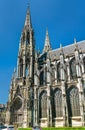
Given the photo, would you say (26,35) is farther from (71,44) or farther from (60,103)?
(60,103)

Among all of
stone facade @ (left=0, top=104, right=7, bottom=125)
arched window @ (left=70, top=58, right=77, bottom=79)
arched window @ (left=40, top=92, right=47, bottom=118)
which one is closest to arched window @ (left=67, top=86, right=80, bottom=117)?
arched window @ (left=70, top=58, right=77, bottom=79)

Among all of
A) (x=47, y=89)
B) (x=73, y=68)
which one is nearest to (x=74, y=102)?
(x=47, y=89)

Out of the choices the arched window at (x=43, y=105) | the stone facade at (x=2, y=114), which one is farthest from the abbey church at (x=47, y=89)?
the stone facade at (x=2, y=114)

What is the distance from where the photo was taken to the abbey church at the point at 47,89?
32281 millimetres

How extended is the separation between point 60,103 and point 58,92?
2.22 meters

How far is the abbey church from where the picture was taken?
3228cm

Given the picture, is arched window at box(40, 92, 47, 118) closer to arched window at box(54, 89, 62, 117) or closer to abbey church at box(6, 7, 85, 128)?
abbey church at box(6, 7, 85, 128)

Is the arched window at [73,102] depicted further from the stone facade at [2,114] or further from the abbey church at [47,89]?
the stone facade at [2,114]

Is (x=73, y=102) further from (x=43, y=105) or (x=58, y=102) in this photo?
(x=43, y=105)

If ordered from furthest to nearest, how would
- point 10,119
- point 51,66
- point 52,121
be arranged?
point 51,66 → point 10,119 → point 52,121

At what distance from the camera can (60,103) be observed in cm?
3419

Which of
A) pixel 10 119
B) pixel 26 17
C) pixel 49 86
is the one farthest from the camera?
pixel 26 17

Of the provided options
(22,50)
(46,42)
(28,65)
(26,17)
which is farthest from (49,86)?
(46,42)

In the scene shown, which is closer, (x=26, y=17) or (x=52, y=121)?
(x=52, y=121)
